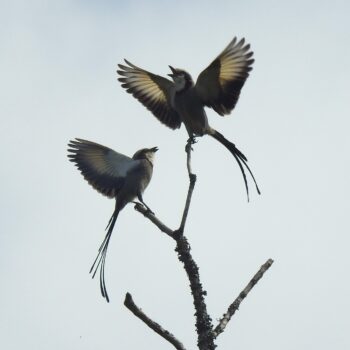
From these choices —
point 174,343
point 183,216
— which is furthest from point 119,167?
point 174,343

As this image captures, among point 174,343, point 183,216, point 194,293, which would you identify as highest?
point 183,216

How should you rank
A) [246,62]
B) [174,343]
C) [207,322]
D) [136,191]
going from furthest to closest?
1. [136,191]
2. [246,62]
3. [207,322]
4. [174,343]

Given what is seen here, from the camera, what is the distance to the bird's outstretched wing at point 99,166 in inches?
322

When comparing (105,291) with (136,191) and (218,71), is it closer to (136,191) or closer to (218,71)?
(136,191)

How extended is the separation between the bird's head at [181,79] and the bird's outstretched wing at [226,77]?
6.2 inches

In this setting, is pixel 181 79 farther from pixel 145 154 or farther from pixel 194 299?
pixel 194 299

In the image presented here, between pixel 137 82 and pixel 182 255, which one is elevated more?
pixel 137 82

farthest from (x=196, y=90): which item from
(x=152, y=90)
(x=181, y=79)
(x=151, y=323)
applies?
(x=151, y=323)

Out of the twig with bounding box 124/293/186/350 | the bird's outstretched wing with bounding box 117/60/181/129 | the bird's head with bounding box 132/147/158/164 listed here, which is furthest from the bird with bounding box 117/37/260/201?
the twig with bounding box 124/293/186/350

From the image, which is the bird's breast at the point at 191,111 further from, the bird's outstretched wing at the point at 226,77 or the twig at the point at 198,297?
the twig at the point at 198,297

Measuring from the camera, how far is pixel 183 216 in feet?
17.1

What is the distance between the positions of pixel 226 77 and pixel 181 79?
0.64 metres

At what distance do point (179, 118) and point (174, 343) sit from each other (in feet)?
15.3

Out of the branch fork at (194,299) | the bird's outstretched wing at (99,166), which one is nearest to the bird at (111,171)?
the bird's outstretched wing at (99,166)
